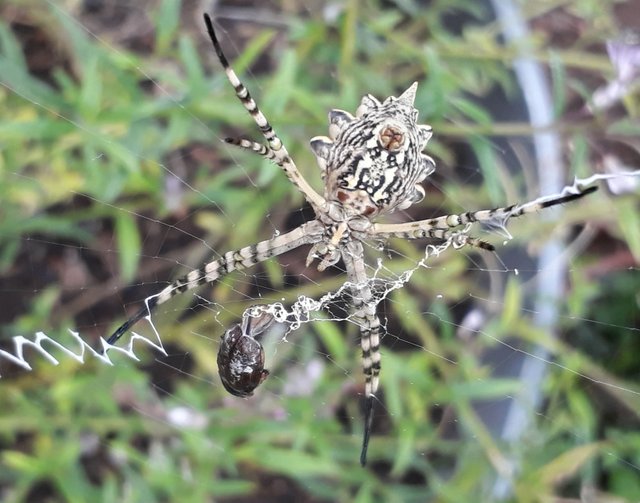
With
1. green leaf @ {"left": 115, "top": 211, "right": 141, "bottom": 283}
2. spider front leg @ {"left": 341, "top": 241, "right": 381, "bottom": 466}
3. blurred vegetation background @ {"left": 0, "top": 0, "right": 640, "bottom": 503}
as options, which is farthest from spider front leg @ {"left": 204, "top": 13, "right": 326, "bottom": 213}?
green leaf @ {"left": 115, "top": 211, "right": 141, "bottom": 283}

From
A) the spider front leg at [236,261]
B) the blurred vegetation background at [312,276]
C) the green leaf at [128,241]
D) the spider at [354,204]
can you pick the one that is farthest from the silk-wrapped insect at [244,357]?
the green leaf at [128,241]

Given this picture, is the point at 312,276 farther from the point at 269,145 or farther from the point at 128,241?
the point at 269,145

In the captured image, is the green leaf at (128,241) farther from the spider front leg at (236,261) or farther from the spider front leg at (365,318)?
the spider front leg at (365,318)

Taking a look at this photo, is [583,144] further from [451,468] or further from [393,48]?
[451,468]

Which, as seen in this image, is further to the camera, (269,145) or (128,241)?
(128,241)

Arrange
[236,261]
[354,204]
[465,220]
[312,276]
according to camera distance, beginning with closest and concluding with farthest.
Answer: [465,220]
[354,204]
[236,261]
[312,276]

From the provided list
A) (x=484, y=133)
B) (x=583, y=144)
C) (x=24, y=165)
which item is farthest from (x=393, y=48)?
(x=24, y=165)

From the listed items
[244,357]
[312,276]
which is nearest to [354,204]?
[244,357]
